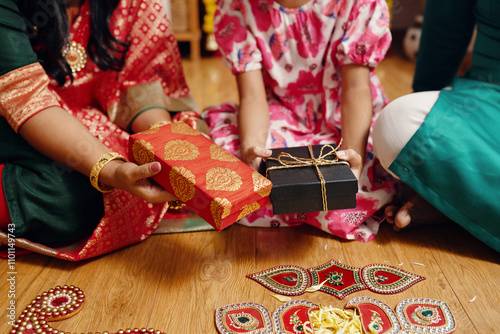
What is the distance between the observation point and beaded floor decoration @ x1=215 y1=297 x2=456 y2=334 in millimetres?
781

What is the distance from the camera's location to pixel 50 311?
2.75 ft

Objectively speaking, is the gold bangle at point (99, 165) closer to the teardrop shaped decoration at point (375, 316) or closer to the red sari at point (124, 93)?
the red sari at point (124, 93)

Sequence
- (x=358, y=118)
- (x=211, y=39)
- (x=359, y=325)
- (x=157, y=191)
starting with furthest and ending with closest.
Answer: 1. (x=211, y=39)
2. (x=358, y=118)
3. (x=157, y=191)
4. (x=359, y=325)

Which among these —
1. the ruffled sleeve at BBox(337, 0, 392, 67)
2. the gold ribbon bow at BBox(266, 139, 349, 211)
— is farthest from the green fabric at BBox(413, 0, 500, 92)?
the gold ribbon bow at BBox(266, 139, 349, 211)

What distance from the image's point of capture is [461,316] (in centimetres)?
81

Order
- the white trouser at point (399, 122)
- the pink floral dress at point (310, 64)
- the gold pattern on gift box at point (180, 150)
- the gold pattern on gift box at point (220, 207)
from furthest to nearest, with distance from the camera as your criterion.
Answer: the pink floral dress at point (310, 64), the white trouser at point (399, 122), the gold pattern on gift box at point (180, 150), the gold pattern on gift box at point (220, 207)

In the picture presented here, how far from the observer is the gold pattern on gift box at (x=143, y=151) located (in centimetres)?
87

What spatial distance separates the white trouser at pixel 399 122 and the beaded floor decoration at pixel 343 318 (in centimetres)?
33

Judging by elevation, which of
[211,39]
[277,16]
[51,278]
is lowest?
[211,39]

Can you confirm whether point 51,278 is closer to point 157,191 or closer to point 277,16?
point 157,191

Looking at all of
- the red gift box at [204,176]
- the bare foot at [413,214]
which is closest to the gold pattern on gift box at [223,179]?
the red gift box at [204,176]

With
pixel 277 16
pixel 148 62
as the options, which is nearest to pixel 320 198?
pixel 277 16

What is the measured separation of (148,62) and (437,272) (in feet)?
2.93

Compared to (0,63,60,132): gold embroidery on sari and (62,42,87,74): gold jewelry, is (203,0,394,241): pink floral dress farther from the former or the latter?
(0,63,60,132): gold embroidery on sari
